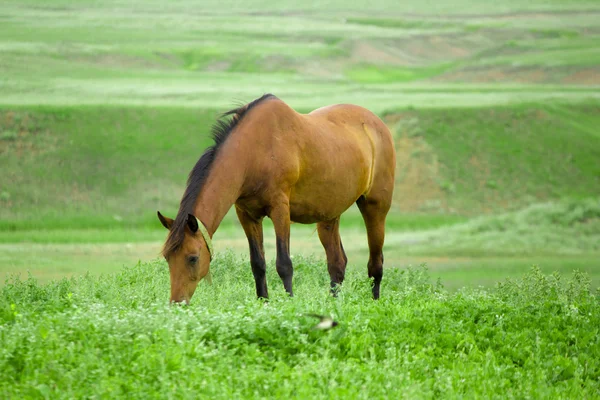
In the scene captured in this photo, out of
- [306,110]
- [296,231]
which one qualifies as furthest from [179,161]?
[306,110]

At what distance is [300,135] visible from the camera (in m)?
10.9

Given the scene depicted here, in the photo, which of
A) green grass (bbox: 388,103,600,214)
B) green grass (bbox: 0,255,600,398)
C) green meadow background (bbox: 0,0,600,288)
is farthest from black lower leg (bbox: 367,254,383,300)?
green grass (bbox: 388,103,600,214)

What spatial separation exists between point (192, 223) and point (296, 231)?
711 inches

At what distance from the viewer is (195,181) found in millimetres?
9703

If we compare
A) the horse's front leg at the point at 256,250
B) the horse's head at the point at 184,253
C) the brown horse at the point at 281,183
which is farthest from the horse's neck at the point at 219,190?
the horse's front leg at the point at 256,250

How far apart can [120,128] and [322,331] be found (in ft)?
77.8

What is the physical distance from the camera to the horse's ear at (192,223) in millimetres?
9102

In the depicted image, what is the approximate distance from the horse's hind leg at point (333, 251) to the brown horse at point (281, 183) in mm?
13

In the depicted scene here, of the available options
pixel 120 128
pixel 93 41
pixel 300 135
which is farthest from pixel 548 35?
pixel 300 135

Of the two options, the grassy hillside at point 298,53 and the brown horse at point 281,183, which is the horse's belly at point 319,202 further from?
the grassy hillside at point 298,53

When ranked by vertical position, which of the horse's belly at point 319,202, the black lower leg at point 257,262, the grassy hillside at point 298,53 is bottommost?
the black lower leg at point 257,262

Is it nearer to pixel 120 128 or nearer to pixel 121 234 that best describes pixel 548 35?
pixel 120 128

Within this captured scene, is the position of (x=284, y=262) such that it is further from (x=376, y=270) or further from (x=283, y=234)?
(x=376, y=270)

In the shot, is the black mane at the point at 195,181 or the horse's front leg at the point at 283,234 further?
the horse's front leg at the point at 283,234
